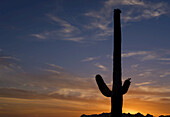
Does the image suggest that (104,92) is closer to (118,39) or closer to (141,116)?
(118,39)

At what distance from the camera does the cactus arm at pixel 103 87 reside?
10.8 m

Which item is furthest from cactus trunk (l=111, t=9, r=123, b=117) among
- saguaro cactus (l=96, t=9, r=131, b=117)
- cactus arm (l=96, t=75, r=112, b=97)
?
cactus arm (l=96, t=75, r=112, b=97)

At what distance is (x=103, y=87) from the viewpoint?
10953mm

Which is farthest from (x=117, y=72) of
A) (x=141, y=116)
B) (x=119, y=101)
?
(x=141, y=116)

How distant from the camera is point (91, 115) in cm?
2653

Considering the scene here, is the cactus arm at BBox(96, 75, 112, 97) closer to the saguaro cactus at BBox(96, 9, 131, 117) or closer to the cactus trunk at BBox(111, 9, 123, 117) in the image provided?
the saguaro cactus at BBox(96, 9, 131, 117)

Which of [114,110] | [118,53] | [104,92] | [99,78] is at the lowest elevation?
[114,110]

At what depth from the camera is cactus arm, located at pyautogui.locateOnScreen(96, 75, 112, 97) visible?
10773 millimetres

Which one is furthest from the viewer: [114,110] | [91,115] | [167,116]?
[91,115]

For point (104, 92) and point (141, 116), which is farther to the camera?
point (141, 116)

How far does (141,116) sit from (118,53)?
1568 centimetres

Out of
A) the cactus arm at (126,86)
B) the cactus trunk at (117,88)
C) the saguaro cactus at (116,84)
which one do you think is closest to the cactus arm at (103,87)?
the saguaro cactus at (116,84)

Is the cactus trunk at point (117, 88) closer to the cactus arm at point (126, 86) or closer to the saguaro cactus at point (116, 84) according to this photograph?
the saguaro cactus at point (116, 84)

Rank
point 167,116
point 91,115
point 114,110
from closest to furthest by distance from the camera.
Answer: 1. point 114,110
2. point 167,116
3. point 91,115
